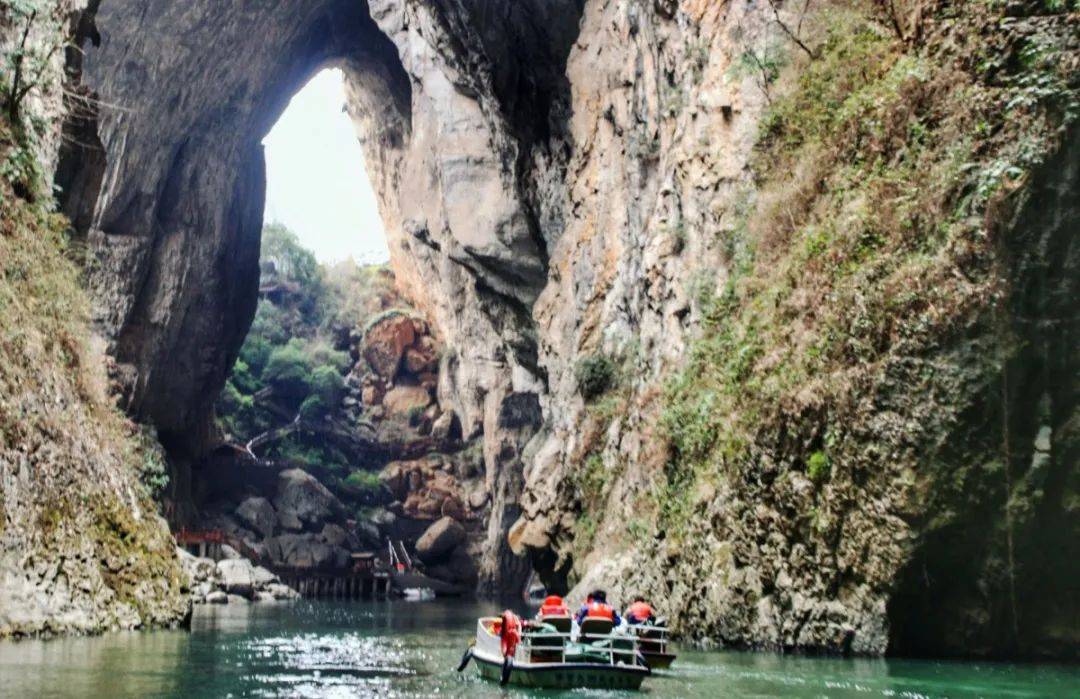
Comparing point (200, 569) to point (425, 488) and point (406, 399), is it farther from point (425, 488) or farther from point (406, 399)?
point (406, 399)

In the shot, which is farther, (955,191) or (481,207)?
(481,207)

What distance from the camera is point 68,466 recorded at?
16.7 meters

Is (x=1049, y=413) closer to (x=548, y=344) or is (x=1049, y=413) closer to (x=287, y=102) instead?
(x=548, y=344)

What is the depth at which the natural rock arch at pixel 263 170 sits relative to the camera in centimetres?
3578

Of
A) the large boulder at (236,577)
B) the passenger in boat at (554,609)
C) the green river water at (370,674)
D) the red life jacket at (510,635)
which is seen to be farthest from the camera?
the large boulder at (236,577)

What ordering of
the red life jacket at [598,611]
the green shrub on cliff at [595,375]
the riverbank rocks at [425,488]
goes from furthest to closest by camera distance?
Answer: the riverbank rocks at [425,488] < the green shrub on cliff at [595,375] < the red life jacket at [598,611]

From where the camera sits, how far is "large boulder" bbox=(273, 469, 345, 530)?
2082 inches

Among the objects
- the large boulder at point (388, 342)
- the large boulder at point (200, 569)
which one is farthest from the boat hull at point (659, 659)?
the large boulder at point (388, 342)

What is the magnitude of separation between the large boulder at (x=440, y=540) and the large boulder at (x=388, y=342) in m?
12.3

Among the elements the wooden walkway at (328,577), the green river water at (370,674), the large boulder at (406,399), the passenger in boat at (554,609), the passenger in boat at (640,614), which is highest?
the large boulder at (406,399)

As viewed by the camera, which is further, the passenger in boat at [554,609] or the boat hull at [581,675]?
the passenger in boat at [554,609]

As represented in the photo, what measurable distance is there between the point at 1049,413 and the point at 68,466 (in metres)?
14.2

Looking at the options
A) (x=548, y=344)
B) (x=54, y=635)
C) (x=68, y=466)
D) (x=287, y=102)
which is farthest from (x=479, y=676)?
(x=287, y=102)

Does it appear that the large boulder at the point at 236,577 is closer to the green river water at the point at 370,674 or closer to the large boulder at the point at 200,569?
the large boulder at the point at 200,569
